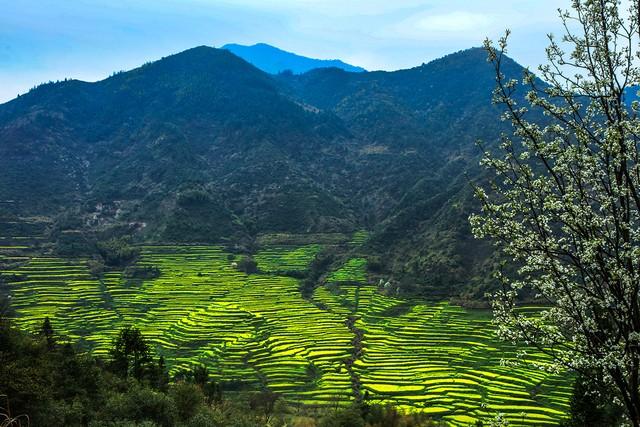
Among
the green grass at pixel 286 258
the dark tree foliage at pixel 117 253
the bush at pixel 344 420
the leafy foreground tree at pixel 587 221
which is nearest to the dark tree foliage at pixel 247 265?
the green grass at pixel 286 258

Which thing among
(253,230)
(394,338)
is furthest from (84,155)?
(394,338)

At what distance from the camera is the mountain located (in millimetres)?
100375

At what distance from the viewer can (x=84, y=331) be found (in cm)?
6019

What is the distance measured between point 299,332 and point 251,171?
294 ft

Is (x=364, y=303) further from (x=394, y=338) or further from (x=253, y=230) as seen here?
(x=253, y=230)

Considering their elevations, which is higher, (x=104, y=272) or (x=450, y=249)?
(x=450, y=249)

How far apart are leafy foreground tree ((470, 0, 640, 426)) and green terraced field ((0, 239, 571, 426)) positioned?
22.3m

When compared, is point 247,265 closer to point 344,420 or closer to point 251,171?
point 251,171

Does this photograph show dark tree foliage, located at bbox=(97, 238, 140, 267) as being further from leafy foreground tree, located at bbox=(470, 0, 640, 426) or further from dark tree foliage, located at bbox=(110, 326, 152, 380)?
leafy foreground tree, located at bbox=(470, 0, 640, 426)

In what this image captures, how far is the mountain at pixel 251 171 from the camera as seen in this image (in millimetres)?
100375

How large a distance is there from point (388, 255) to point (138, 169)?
92.2m

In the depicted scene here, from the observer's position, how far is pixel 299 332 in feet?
205

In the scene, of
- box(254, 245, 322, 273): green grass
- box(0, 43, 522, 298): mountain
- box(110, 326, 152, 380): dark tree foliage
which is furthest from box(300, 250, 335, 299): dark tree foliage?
box(110, 326, 152, 380): dark tree foliage

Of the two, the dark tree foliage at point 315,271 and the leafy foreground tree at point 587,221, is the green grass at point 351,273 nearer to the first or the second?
the dark tree foliage at point 315,271
